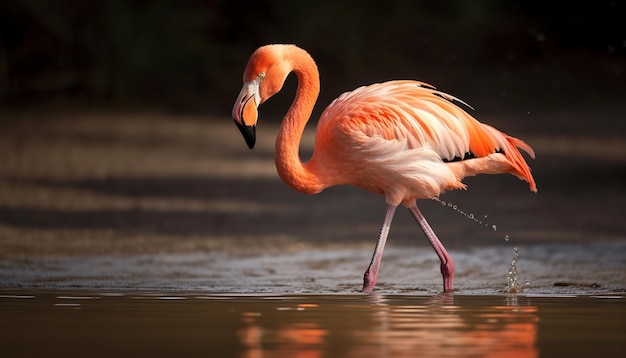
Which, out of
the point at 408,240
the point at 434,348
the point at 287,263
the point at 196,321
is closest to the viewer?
the point at 434,348

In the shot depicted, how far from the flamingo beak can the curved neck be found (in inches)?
8.6

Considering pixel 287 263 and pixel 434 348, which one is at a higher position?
pixel 287 263

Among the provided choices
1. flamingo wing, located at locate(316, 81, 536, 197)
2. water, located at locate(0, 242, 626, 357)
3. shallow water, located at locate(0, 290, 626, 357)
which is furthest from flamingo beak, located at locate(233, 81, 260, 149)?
shallow water, located at locate(0, 290, 626, 357)

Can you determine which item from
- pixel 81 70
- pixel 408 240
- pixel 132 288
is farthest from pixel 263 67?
pixel 81 70

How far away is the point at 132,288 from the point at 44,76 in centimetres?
934

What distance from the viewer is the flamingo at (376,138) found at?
8.29 m

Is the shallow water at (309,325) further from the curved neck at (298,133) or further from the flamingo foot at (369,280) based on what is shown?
the curved neck at (298,133)

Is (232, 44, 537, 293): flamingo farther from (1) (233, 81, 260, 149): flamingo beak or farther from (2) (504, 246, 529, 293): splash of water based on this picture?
(2) (504, 246, 529, 293): splash of water

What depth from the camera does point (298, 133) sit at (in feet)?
27.8

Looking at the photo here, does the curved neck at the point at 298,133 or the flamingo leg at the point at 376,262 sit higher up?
the curved neck at the point at 298,133

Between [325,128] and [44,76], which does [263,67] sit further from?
[44,76]

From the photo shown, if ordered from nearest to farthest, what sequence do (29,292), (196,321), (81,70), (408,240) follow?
(196,321) → (29,292) → (408,240) → (81,70)

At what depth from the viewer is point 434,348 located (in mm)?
4824

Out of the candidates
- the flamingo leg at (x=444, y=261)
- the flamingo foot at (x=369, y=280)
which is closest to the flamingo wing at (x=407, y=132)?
the flamingo leg at (x=444, y=261)
